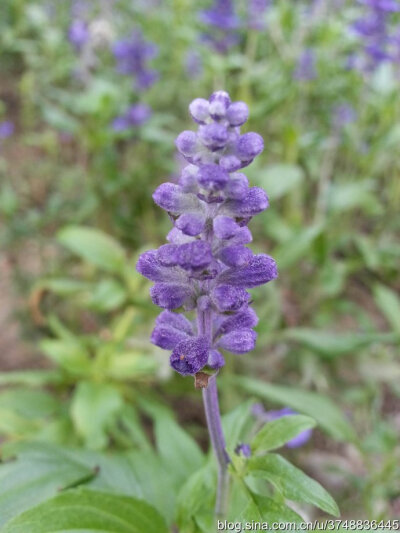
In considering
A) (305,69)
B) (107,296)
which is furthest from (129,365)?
(305,69)

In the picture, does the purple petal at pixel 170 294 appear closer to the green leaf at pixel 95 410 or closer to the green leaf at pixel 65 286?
the green leaf at pixel 95 410

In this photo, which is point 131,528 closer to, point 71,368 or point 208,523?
point 208,523

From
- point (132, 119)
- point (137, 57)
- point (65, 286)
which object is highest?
point (137, 57)

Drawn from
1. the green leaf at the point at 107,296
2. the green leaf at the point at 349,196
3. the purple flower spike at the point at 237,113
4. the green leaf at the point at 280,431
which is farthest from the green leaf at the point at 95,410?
the green leaf at the point at 349,196

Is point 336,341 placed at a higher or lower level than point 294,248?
lower

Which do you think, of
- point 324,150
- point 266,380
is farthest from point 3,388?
point 324,150

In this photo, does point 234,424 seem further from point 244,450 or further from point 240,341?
point 240,341
